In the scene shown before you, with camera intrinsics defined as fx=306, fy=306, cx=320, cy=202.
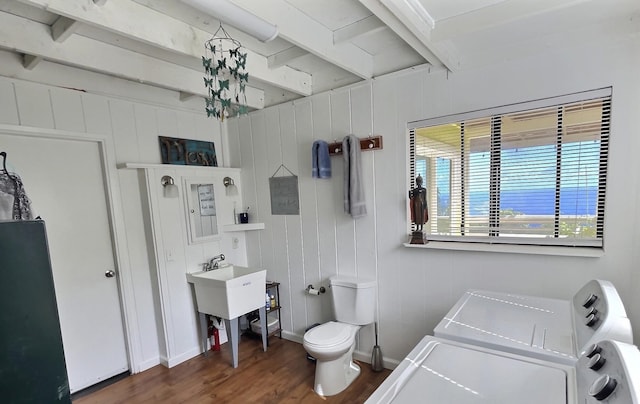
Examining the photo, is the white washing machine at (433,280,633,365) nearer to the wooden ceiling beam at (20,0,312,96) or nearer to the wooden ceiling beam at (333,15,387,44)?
the wooden ceiling beam at (333,15,387,44)

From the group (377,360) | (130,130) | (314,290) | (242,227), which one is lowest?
(377,360)

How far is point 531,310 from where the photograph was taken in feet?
5.16

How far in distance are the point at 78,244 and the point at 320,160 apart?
6.68 feet

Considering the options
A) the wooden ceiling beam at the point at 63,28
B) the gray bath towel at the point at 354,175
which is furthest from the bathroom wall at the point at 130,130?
the gray bath towel at the point at 354,175

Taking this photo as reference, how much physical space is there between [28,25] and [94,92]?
2.45 ft

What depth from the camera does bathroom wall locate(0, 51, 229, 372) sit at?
7.23ft

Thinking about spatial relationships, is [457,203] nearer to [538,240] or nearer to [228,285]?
Result: [538,240]

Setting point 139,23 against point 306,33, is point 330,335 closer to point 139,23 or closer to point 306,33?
point 306,33

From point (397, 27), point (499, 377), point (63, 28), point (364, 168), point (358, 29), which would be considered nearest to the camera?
point (499, 377)

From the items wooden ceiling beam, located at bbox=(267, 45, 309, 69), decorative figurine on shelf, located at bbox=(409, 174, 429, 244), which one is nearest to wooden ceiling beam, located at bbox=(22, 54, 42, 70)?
wooden ceiling beam, located at bbox=(267, 45, 309, 69)

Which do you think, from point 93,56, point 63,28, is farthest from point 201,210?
point 63,28

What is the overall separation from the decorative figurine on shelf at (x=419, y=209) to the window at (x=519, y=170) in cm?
13

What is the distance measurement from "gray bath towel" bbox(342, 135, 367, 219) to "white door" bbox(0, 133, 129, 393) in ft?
6.70

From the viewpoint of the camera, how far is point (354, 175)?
8.02 feet
